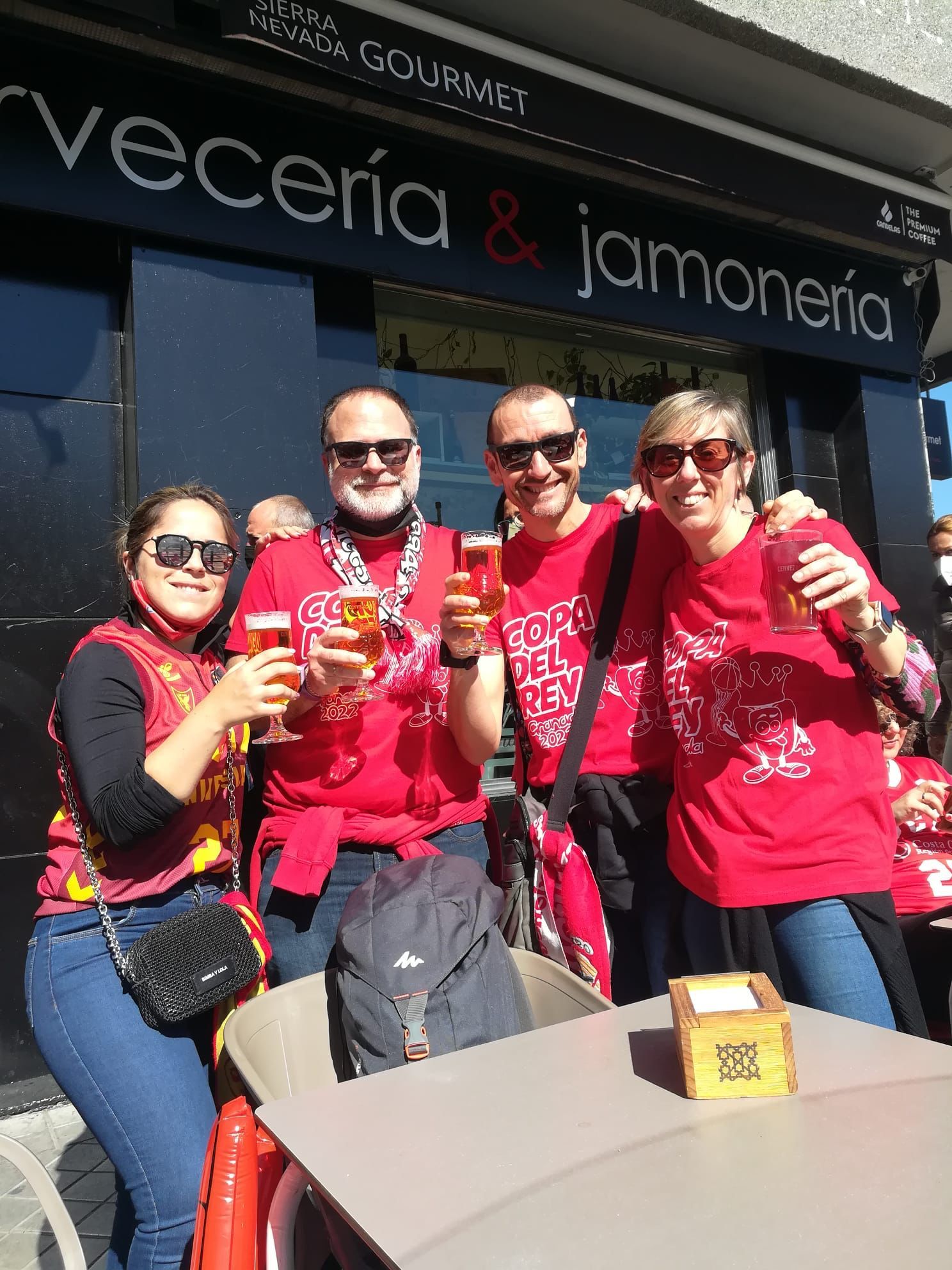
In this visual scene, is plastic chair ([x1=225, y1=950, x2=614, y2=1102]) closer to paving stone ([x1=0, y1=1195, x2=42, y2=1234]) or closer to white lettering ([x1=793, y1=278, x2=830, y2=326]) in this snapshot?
paving stone ([x1=0, y1=1195, x2=42, y2=1234])

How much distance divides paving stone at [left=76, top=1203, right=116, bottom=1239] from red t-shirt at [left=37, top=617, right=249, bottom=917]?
4.06 ft

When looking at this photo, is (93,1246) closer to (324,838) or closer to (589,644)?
(324,838)

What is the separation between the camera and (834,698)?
1876mm

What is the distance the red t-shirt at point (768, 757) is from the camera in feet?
5.89

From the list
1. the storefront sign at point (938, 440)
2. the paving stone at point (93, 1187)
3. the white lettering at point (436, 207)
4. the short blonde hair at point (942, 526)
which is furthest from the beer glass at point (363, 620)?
the storefront sign at point (938, 440)

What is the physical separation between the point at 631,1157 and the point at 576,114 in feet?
14.2

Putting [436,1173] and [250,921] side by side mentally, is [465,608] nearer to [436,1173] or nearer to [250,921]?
[250,921]

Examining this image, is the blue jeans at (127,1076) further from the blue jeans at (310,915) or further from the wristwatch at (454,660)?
the wristwatch at (454,660)

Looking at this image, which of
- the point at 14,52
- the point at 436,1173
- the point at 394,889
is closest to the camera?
the point at 436,1173

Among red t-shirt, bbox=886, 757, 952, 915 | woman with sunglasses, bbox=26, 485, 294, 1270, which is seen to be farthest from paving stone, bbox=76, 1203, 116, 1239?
red t-shirt, bbox=886, 757, 952, 915

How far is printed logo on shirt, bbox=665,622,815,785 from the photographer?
1.85 metres

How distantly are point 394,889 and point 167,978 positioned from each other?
515mm

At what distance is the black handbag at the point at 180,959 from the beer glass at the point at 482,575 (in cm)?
83

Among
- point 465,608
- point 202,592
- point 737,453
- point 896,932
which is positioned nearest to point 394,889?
point 465,608
